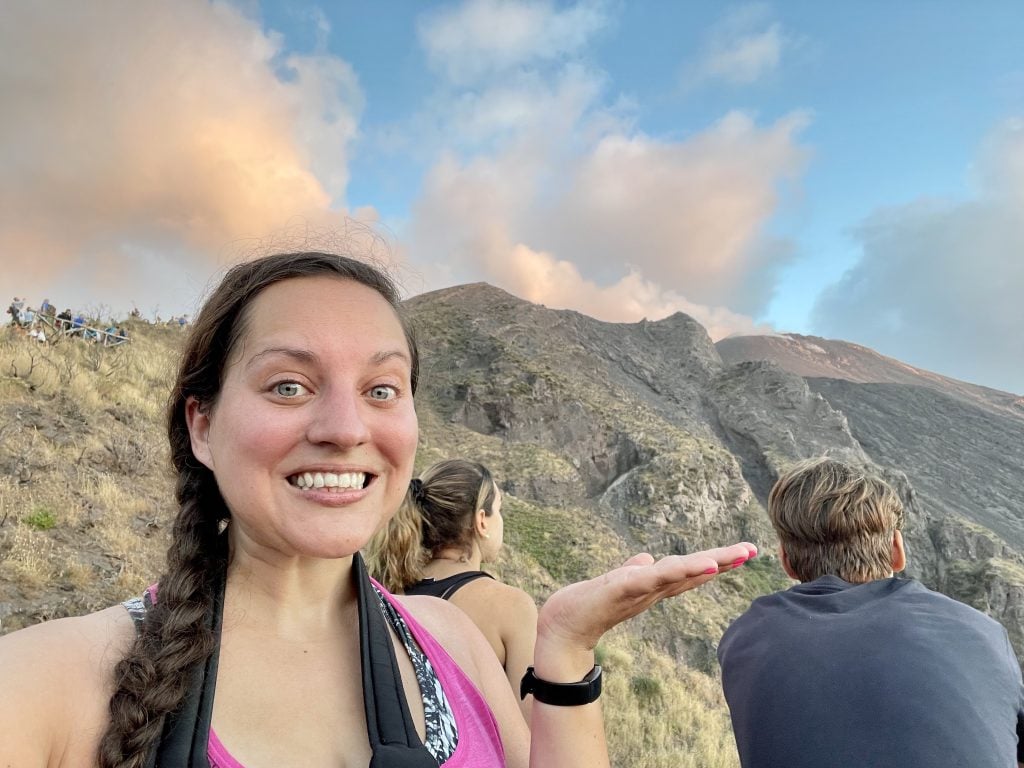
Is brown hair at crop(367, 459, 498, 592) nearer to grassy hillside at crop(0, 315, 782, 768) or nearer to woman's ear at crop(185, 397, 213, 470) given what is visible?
grassy hillside at crop(0, 315, 782, 768)

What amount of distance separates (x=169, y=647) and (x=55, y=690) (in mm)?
169

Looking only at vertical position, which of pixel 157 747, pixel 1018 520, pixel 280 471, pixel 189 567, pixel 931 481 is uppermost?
pixel 931 481

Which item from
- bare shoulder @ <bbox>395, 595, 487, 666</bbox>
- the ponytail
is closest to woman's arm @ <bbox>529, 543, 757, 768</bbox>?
bare shoulder @ <bbox>395, 595, 487, 666</bbox>

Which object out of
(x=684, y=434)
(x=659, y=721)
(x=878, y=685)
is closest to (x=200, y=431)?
(x=878, y=685)

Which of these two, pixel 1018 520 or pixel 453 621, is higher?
pixel 1018 520

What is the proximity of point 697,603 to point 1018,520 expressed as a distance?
32634mm

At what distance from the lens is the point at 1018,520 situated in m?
39.0

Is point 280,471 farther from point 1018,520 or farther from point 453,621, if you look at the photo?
point 1018,520

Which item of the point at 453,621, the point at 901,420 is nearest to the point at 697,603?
the point at 453,621

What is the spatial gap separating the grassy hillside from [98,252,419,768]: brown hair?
1.06ft

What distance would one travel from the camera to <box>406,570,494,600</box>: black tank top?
10.6 ft

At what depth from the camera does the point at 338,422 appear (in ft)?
4.11

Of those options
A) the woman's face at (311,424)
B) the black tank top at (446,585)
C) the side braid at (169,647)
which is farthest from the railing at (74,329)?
the woman's face at (311,424)

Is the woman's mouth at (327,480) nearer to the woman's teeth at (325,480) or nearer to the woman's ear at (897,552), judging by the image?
the woman's teeth at (325,480)
